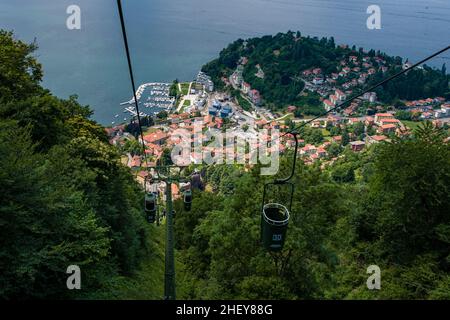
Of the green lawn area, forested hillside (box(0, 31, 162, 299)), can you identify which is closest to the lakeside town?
the green lawn area

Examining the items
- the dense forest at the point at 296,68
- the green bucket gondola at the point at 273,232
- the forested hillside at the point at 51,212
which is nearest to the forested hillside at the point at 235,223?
→ the forested hillside at the point at 51,212

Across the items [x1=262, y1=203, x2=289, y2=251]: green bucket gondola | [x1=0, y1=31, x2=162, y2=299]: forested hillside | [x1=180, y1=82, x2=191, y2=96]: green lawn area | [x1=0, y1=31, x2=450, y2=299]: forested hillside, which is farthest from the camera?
[x1=180, y1=82, x2=191, y2=96]: green lawn area

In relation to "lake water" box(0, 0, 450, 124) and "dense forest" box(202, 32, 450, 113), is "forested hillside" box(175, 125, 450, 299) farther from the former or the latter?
"dense forest" box(202, 32, 450, 113)

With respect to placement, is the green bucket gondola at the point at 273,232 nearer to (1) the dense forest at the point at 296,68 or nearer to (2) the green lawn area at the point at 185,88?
(1) the dense forest at the point at 296,68

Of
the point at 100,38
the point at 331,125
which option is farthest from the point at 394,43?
the point at 100,38

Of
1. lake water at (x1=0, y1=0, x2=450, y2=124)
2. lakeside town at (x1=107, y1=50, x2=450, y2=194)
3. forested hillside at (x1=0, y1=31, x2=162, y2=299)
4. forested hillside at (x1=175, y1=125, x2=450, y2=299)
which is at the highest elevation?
lake water at (x1=0, y1=0, x2=450, y2=124)

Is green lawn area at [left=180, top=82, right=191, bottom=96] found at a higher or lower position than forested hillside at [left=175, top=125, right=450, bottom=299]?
lower
